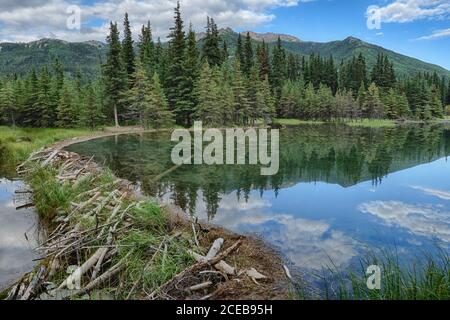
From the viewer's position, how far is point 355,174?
842 inches

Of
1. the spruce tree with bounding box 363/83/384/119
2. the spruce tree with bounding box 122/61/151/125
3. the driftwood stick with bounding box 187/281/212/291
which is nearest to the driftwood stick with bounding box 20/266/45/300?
the driftwood stick with bounding box 187/281/212/291

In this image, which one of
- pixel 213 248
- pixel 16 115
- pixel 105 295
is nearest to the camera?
pixel 105 295

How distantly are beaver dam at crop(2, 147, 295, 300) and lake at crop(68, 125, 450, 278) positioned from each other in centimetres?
161

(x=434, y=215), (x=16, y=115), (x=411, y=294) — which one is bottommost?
(x=434, y=215)

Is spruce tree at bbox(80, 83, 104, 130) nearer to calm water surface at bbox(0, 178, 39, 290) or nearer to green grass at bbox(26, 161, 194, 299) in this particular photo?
calm water surface at bbox(0, 178, 39, 290)

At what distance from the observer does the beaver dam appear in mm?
6773

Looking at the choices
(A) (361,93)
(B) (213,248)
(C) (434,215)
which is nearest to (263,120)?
(A) (361,93)

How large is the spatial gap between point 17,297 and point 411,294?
21.7 ft

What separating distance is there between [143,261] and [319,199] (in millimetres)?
10020

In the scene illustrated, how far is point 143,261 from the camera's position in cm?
760

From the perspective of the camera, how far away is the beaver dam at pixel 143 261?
22.2ft

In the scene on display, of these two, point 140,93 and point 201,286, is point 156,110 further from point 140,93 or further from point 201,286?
point 201,286

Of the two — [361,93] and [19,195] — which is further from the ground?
[361,93]

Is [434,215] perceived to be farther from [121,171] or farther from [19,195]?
[19,195]
